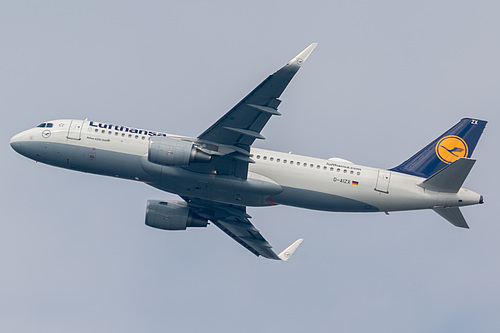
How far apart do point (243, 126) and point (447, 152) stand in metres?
17.9

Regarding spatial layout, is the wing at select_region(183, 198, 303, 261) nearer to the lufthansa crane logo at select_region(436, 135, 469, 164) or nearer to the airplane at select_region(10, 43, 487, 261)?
the airplane at select_region(10, 43, 487, 261)

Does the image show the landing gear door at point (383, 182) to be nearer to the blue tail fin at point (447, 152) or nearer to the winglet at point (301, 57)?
the blue tail fin at point (447, 152)

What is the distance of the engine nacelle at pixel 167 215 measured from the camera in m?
71.1

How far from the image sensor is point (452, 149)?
68.4m

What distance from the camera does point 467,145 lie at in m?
68.1

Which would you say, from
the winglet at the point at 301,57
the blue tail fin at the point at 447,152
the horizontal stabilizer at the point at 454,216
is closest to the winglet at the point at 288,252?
the blue tail fin at the point at 447,152

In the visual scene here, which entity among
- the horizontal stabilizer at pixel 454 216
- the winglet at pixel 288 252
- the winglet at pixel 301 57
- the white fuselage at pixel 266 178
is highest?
the winglet at pixel 301 57

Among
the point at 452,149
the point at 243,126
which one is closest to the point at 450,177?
the point at 452,149

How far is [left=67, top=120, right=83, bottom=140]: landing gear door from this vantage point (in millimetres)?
66938

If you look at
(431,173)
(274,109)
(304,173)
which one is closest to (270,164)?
(304,173)

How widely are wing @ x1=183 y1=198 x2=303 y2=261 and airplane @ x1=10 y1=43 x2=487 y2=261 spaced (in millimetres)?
4155

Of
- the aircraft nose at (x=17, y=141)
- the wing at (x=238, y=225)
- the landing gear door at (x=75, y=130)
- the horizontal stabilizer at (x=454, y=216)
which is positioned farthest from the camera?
the wing at (x=238, y=225)

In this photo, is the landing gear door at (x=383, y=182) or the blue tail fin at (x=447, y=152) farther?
the blue tail fin at (x=447, y=152)

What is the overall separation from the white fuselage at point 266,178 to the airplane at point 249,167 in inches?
3.1
